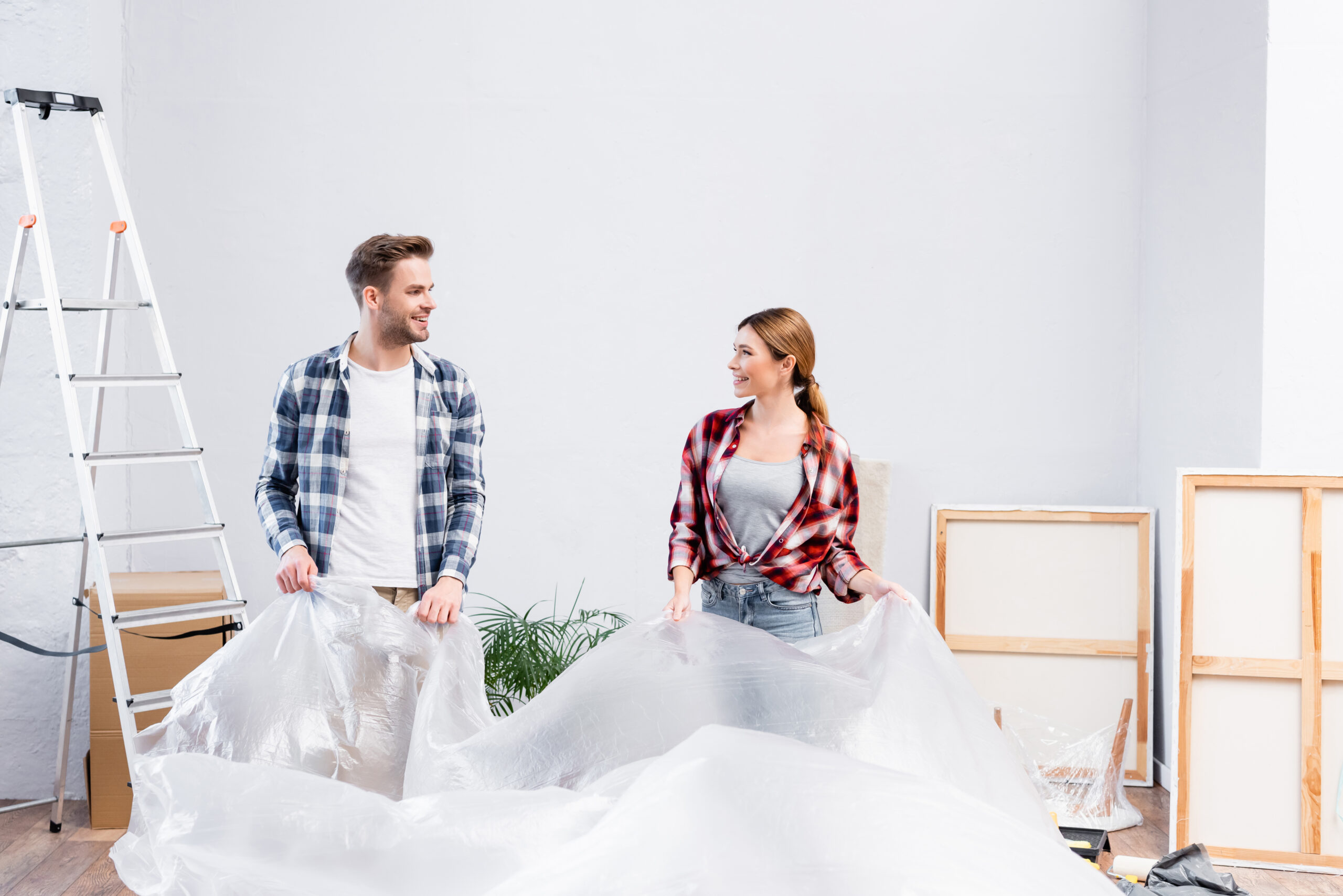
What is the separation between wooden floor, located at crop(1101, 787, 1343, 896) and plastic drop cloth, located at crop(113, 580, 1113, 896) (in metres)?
1.15

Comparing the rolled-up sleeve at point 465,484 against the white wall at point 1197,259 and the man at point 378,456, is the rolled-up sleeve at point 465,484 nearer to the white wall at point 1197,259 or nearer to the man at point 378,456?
the man at point 378,456

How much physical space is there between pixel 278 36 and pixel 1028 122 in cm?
242

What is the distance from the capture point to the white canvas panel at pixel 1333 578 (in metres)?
2.68

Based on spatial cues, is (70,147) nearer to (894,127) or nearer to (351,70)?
(351,70)

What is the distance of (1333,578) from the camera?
2.69m

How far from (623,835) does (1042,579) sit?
2.46 meters

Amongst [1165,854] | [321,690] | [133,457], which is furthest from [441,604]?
[1165,854]

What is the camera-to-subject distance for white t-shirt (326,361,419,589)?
1.99 meters

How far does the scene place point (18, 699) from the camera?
9.99ft

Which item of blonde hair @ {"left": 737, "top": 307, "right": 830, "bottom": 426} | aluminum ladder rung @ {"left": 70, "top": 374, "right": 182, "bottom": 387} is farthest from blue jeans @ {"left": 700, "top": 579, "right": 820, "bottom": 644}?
aluminum ladder rung @ {"left": 70, "top": 374, "right": 182, "bottom": 387}

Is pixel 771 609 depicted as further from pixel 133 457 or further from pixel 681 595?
pixel 133 457

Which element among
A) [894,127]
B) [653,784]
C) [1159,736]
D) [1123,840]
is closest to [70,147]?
[894,127]

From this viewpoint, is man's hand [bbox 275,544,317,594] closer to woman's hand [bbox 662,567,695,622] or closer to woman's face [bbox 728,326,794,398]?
woman's hand [bbox 662,567,695,622]

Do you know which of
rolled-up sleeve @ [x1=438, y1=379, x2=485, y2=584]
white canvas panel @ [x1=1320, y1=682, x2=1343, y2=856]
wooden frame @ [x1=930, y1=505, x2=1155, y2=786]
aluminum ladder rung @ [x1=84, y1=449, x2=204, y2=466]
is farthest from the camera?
wooden frame @ [x1=930, y1=505, x2=1155, y2=786]
